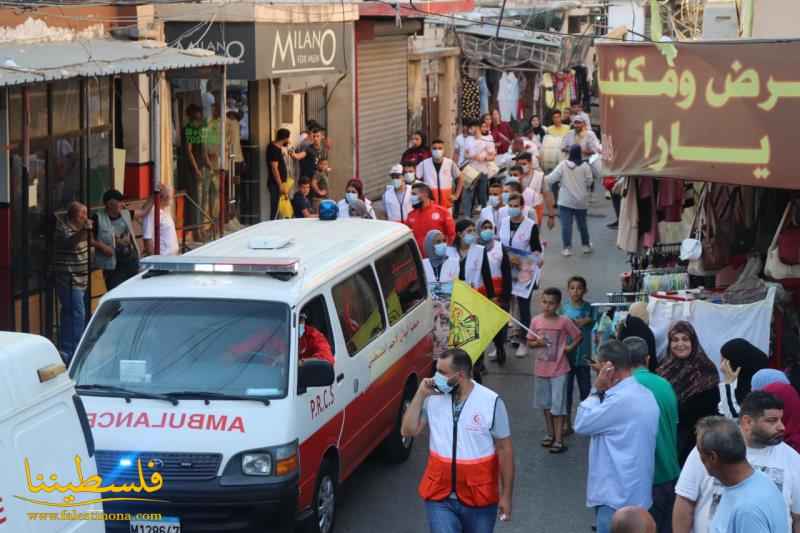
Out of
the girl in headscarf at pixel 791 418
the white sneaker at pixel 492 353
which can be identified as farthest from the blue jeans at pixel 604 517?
the white sneaker at pixel 492 353

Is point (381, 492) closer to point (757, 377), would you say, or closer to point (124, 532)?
point (124, 532)

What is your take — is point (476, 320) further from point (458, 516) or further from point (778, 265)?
point (458, 516)

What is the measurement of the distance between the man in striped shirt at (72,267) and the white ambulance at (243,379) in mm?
3264

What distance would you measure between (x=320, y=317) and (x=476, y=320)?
2417mm

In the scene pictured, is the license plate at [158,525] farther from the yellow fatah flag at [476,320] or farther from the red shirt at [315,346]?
the yellow fatah flag at [476,320]

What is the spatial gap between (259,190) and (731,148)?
12.0 m

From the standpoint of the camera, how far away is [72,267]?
43.4 feet

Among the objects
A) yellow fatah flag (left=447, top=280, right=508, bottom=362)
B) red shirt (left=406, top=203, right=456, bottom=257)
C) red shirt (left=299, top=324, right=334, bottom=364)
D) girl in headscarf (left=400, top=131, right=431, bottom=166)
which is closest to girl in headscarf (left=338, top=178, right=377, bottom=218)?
red shirt (left=406, top=203, right=456, bottom=257)

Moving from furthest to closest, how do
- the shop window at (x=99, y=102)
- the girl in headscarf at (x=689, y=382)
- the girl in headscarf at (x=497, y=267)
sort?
the shop window at (x=99, y=102)
the girl in headscarf at (x=497, y=267)
the girl in headscarf at (x=689, y=382)

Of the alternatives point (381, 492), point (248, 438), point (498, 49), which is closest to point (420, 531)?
point (381, 492)

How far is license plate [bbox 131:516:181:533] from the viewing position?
7.90m

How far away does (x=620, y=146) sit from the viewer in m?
10.6

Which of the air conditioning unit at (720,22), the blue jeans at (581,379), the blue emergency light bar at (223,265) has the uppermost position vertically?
the air conditioning unit at (720,22)

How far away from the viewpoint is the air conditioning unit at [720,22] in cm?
1569
